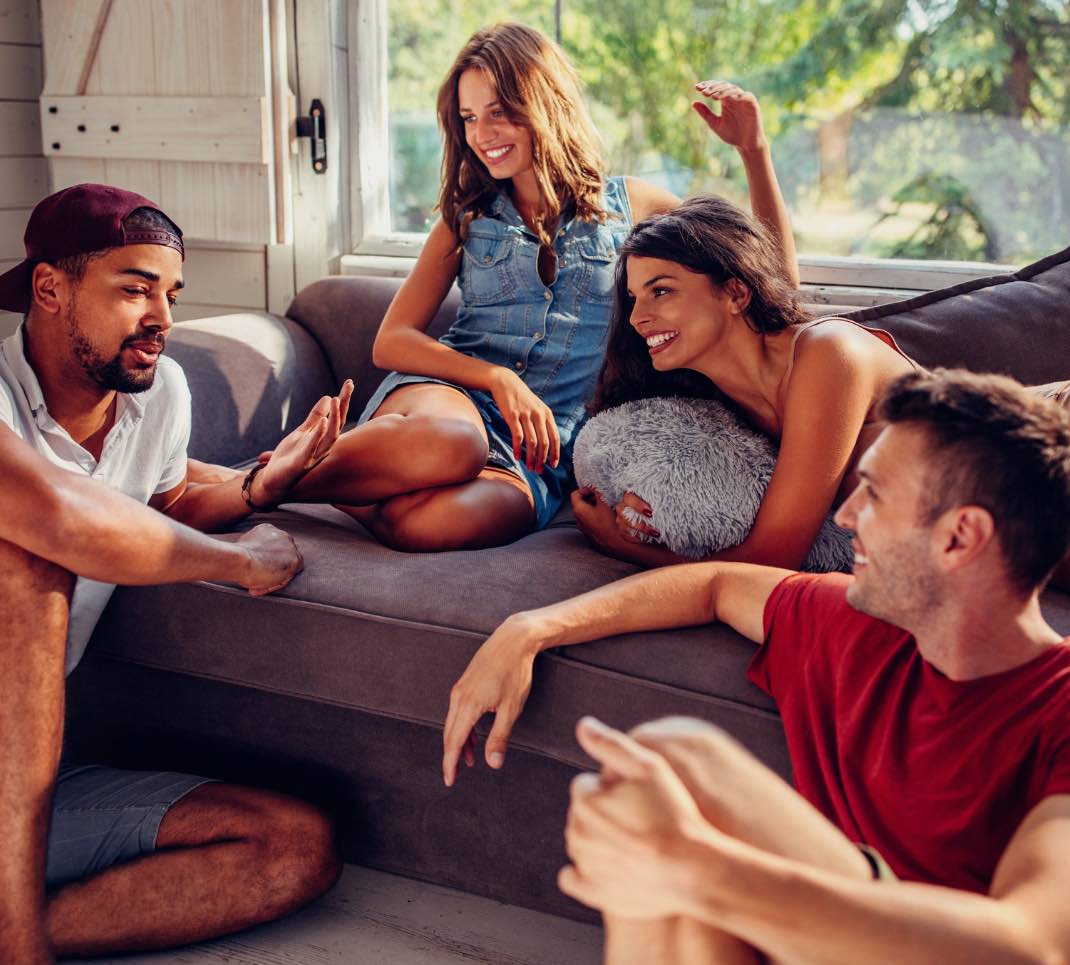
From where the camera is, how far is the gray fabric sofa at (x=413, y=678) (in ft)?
5.14

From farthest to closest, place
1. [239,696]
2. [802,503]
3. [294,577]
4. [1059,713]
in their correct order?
[239,696] → [294,577] → [802,503] → [1059,713]

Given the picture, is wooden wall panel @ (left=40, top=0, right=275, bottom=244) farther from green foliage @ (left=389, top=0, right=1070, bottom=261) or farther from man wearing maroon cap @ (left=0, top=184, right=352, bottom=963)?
man wearing maroon cap @ (left=0, top=184, right=352, bottom=963)

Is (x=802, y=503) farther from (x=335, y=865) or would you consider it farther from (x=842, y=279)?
(x=842, y=279)

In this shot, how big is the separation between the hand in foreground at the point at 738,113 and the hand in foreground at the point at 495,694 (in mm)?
1201

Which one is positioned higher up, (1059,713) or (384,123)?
(384,123)

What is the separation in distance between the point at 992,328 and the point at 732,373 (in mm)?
584

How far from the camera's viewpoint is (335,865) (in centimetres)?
178

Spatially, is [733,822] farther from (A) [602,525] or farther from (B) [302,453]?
(B) [302,453]

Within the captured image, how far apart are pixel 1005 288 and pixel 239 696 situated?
1.58m

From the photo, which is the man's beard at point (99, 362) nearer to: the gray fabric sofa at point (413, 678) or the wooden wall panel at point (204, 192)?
the gray fabric sofa at point (413, 678)

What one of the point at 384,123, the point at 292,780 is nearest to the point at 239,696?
the point at 292,780

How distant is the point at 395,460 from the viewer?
6.52 ft

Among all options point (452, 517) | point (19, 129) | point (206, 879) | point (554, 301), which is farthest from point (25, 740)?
point (19, 129)

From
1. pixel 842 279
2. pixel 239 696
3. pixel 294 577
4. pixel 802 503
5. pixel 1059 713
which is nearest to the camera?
pixel 1059 713
